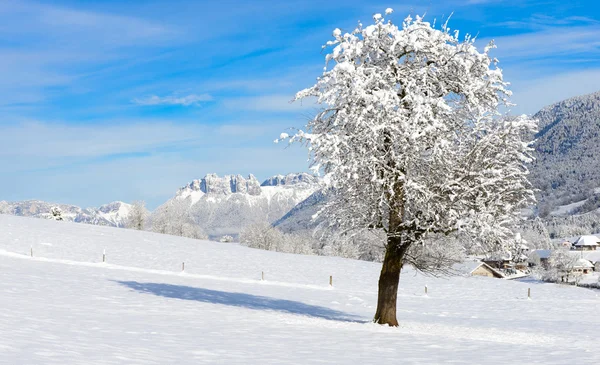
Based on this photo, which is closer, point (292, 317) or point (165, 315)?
point (165, 315)

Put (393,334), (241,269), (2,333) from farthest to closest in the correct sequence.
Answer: (241,269) → (393,334) → (2,333)

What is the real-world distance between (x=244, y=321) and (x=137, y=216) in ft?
330

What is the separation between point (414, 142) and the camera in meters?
20.7

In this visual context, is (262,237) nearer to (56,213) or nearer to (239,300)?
(56,213)

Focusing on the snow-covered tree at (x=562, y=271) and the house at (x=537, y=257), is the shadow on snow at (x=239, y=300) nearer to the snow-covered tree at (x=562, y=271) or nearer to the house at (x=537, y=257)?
the snow-covered tree at (x=562, y=271)

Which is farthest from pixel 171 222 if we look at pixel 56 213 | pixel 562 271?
pixel 562 271

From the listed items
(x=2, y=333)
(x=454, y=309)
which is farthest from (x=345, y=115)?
(x=454, y=309)

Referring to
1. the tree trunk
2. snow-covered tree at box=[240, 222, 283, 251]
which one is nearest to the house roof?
snow-covered tree at box=[240, 222, 283, 251]

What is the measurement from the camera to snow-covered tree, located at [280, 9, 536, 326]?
21.0 m

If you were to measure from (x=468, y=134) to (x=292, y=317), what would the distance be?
10974 millimetres

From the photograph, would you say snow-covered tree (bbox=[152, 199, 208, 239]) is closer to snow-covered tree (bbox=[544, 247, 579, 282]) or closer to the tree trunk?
snow-covered tree (bbox=[544, 247, 579, 282])

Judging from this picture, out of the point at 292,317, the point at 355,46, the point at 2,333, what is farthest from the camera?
the point at 292,317

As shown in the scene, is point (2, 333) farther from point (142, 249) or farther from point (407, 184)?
point (142, 249)

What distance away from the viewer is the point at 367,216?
22.4 m
